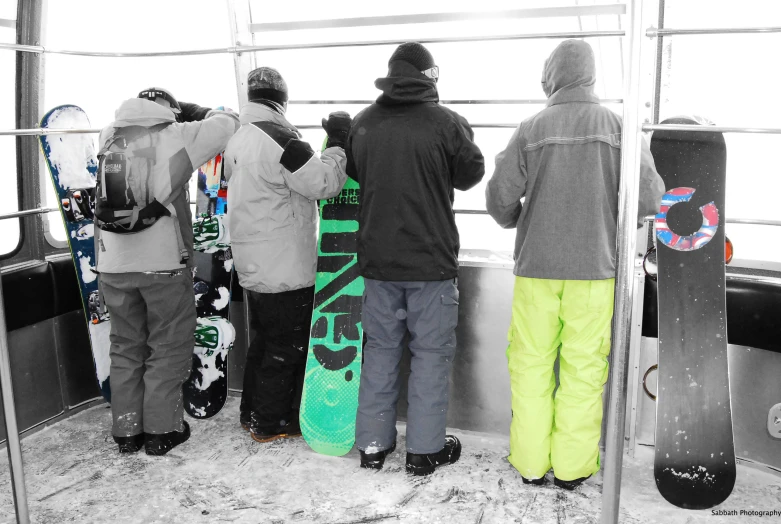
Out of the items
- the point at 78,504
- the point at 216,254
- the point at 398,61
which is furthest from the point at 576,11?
the point at 78,504

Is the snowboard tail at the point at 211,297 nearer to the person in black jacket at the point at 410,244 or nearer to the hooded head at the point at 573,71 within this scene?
the person in black jacket at the point at 410,244

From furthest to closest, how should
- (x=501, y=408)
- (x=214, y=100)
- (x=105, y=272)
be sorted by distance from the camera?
(x=214, y=100) → (x=501, y=408) → (x=105, y=272)

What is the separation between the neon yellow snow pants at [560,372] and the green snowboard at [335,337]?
69 cm

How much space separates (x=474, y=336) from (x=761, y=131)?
4.31ft

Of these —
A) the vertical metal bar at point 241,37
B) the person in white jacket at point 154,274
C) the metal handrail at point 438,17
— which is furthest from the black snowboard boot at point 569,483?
the vertical metal bar at point 241,37

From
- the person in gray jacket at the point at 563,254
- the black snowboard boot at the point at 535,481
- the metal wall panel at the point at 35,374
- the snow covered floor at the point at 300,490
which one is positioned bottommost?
the snow covered floor at the point at 300,490

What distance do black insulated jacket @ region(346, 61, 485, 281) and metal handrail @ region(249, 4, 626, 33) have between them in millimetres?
619

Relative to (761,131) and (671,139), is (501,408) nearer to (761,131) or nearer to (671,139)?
(671,139)

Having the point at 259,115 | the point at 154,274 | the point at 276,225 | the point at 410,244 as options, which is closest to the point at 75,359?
the point at 154,274

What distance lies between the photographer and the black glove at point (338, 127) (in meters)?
2.51

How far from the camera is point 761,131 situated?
1.83 m

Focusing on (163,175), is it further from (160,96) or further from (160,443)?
(160,443)

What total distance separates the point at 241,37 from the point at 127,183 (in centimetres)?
102

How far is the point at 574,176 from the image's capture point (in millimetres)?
2035
